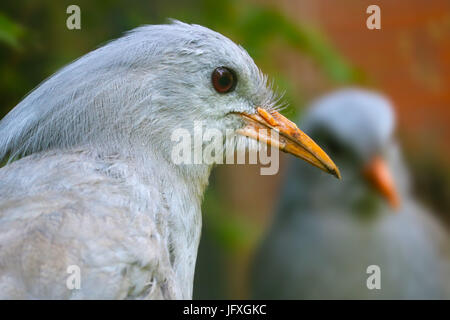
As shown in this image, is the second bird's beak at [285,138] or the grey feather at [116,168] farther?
the second bird's beak at [285,138]

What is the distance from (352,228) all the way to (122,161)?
276 centimetres

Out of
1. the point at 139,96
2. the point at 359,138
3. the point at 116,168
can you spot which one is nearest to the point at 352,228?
the point at 359,138

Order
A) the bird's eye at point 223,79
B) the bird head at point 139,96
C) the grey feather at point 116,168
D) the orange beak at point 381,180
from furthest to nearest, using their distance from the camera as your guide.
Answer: the orange beak at point 381,180 → the bird's eye at point 223,79 → the bird head at point 139,96 → the grey feather at point 116,168

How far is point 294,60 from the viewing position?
22.2ft

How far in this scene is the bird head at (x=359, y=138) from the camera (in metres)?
4.60

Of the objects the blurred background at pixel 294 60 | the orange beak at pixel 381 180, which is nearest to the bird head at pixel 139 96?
the blurred background at pixel 294 60

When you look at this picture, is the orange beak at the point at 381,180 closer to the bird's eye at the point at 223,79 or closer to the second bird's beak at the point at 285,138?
the second bird's beak at the point at 285,138

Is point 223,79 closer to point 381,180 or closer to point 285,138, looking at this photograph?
point 285,138

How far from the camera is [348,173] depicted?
4.73 metres

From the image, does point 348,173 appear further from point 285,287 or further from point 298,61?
point 298,61

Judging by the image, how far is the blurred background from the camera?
4.55 m

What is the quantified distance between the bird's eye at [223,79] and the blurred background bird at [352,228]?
2070mm
